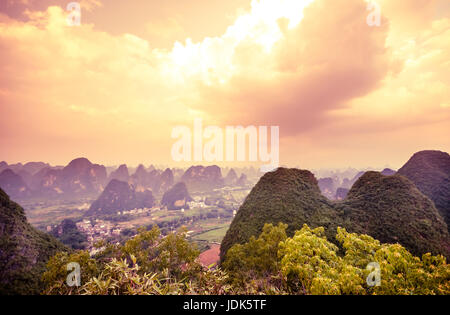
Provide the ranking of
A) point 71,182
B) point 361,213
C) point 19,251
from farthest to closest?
point 71,182, point 361,213, point 19,251

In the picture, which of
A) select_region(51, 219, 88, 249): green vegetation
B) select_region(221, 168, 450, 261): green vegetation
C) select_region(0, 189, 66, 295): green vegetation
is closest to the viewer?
select_region(0, 189, 66, 295): green vegetation

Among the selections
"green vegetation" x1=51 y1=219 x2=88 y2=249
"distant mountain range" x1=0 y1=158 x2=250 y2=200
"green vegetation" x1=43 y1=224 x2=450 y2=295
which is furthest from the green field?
"distant mountain range" x1=0 y1=158 x2=250 y2=200

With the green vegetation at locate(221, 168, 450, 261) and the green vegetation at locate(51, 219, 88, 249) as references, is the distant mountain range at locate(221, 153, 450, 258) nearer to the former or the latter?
the green vegetation at locate(221, 168, 450, 261)

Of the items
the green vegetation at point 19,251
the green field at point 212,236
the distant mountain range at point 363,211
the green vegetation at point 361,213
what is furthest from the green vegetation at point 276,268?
the green field at point 212,236

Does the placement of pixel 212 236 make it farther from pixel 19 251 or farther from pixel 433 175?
pixel 433 175

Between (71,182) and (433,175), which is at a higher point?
(433,175)

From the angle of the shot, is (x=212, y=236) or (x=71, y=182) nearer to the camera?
(x=212, y=236)

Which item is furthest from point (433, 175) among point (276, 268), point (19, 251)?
point (19, 251)

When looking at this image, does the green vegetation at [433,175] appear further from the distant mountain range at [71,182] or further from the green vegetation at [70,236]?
the distant mountain range at [71,182]

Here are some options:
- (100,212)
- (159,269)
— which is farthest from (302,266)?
(100,212)
